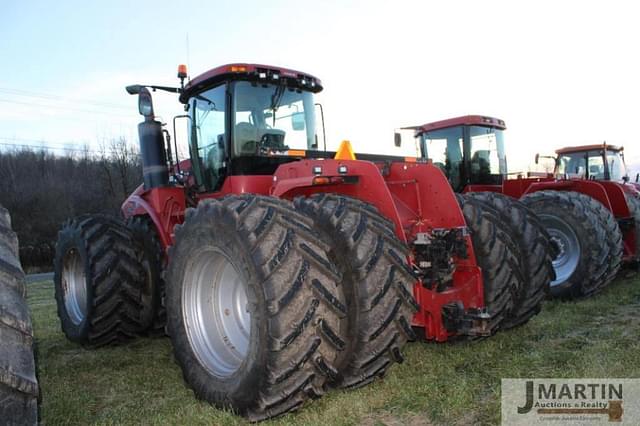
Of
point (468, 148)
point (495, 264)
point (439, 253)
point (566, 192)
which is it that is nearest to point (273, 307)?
point (439, 253)

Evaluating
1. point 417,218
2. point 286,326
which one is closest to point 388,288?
point 286,326

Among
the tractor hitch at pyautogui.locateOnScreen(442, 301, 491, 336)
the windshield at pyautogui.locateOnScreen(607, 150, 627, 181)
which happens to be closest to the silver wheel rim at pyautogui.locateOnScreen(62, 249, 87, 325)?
the tractor hitch at pyautogui.locateOnScreen(442, 301, 491, 336)

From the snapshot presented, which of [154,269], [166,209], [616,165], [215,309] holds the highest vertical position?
[616,165]

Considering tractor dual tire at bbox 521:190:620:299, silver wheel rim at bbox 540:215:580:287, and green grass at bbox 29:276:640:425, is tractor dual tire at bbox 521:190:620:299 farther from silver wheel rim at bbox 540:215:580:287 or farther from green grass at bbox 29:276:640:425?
green grass at bbox 29:276:640:425

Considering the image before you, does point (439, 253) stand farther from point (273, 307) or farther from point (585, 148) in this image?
point (585, 148)

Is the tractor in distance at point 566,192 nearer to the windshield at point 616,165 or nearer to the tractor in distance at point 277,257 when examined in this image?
the windshield at point 616,165

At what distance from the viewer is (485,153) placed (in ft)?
32.8

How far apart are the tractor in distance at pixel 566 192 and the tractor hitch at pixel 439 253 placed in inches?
68.7

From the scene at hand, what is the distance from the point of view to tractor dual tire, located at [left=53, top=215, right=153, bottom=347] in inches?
207

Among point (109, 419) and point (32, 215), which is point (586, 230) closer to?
point (109, 419)

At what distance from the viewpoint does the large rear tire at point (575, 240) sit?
6.93 metres

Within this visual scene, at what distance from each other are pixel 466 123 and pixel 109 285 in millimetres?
7090

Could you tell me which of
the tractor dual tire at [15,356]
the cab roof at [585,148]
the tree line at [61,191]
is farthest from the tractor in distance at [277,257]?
the tree line at [61,191]

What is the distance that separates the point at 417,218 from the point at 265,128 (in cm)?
175
